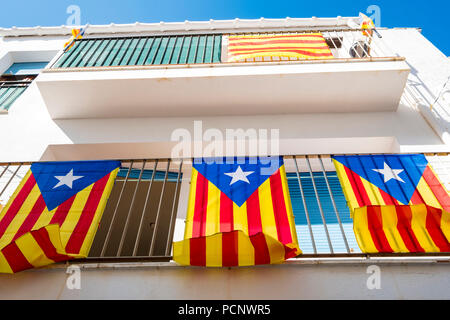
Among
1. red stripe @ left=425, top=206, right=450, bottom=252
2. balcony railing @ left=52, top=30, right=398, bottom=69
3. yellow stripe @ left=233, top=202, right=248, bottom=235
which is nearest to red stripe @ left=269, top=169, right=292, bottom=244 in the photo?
yellow stripe @ left=233, top=202, right=248, bottom=235

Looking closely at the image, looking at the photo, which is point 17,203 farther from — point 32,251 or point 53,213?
point 32,251

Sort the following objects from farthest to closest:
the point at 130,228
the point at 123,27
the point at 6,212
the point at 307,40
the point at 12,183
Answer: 1. the point at 123,27
2. the point at 130,228
3. the point at 307,40
4. the point at 12,183
5. the point at 6,212

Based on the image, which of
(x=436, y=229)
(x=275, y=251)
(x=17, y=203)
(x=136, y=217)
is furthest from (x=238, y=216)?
(x=136, y=217)

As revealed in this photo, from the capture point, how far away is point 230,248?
3932mm

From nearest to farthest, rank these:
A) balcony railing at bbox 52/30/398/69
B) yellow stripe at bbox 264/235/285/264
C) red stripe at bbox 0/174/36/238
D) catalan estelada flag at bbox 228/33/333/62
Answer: yellow stripe at bbox 264/235/285/264
red stripe at bbox 0/174/36/238
catalan estelada flag at bbox 228/33/333/62
balcony railing at bbox 52/30/398/69

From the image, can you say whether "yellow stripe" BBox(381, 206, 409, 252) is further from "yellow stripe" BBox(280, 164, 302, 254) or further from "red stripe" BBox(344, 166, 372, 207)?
"yellow stripe" BBox(280, 164, 302, 254)

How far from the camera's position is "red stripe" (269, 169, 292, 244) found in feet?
13.8

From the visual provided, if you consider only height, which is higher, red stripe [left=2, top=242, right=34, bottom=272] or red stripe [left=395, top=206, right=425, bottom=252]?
red stripe [left=395, top=206, right=425, bottom=252]

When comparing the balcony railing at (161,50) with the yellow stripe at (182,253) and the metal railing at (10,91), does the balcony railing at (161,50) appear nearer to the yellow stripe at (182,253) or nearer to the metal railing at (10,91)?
Result: the metal railing at (10,91)

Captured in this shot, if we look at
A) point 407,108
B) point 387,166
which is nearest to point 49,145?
point 387,166

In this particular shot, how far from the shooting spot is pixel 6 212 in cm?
477

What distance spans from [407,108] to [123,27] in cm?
997

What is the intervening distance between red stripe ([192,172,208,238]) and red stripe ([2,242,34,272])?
213 cm
